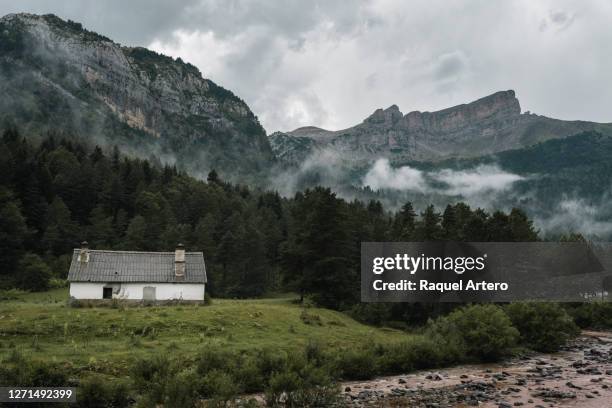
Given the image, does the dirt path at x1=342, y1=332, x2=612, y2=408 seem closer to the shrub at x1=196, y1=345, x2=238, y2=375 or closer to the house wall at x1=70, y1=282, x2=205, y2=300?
the shrub at x1=196, y1=345, x2=238, y2=375

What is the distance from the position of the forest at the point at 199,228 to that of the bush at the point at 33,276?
0.42ft

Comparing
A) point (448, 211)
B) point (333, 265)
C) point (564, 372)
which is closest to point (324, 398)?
point (564, 372)

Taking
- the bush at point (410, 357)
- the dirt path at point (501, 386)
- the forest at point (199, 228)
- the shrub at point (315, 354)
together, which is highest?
the forest at point (199, 228)

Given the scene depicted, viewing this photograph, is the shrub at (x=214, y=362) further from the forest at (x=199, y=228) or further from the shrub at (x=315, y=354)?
the forest at (x=199, y=228)

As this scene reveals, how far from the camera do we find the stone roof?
2023 inches

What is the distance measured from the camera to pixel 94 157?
135750 mm

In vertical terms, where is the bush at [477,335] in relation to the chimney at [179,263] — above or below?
below

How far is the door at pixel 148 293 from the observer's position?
5212cm

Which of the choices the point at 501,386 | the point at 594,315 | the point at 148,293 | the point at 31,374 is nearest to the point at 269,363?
the point at 31,374

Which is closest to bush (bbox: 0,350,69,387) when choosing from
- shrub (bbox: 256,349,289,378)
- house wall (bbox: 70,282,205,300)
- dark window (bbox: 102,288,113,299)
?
shrub (bbox: 256,349,289,378)

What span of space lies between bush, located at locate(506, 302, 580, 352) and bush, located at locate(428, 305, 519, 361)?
5884 millimetres

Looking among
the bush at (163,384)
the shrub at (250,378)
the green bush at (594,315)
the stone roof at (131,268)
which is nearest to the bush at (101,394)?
the bush at (163,384)

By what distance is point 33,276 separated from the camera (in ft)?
215

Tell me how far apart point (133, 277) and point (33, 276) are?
2172 cm
